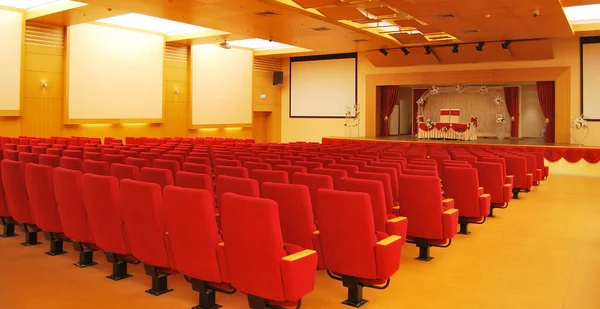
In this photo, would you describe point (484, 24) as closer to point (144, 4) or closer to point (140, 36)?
point (144, 4)

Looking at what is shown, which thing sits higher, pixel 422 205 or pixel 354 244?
pixel 422 205

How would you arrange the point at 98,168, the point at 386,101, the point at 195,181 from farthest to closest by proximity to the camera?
the point at 386,101
the point at 98,168
the point at 195,181

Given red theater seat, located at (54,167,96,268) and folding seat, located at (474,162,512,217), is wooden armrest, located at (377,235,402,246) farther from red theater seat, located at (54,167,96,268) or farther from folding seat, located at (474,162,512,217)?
folding seat, located at (474,162,512,217)

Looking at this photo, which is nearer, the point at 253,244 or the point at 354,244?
the point at 253,244

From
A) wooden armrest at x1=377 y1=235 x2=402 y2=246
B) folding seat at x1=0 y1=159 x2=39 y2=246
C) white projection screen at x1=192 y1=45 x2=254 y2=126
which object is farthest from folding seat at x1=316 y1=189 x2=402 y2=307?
A: white projection screen at x1=192 y1=45 x2=254 y2=126

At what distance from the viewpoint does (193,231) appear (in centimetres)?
339

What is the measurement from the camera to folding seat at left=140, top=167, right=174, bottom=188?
493 centimetres

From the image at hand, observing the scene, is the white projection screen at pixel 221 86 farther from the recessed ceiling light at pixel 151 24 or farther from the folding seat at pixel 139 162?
the folding seat at pixel 139 162

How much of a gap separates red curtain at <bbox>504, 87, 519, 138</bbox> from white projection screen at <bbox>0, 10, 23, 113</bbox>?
17.0 metres

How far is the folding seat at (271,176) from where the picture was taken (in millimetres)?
4840

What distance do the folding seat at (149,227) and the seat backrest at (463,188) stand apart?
3480 mm

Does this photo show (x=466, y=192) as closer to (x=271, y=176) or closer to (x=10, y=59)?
(x=271, y=176)

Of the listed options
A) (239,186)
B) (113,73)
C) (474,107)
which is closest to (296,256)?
(239,186)

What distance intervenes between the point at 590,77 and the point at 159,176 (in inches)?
592
